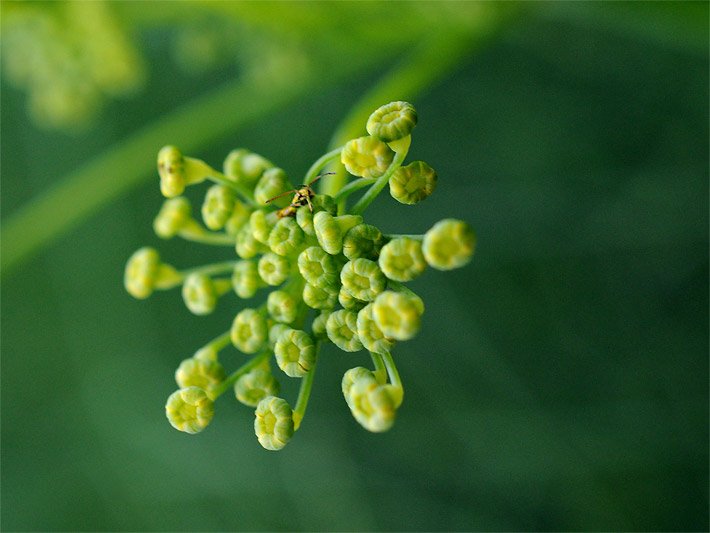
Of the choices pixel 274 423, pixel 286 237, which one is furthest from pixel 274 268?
pixel 274 423

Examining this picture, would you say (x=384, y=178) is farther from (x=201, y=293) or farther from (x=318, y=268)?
(x=201, y=293)

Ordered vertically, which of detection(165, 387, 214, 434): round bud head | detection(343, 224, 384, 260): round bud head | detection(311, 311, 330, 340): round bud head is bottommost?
detection(165, 387, 214, 434): round bud head

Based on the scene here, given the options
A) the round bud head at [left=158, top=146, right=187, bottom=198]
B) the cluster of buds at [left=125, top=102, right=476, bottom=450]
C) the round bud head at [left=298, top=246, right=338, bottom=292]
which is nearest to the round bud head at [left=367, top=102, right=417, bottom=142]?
the cluster of buds at [left=125, top=102, right=476, bottom=450]

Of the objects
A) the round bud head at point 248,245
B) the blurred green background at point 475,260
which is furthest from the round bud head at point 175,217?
the blurred green background at point 475,260

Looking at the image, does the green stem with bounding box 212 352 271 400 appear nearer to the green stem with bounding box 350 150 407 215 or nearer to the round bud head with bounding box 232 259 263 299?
the round bud head with bounding box 232 259 263 299

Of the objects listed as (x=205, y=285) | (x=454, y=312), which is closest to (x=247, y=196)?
(x=205, y=285)
